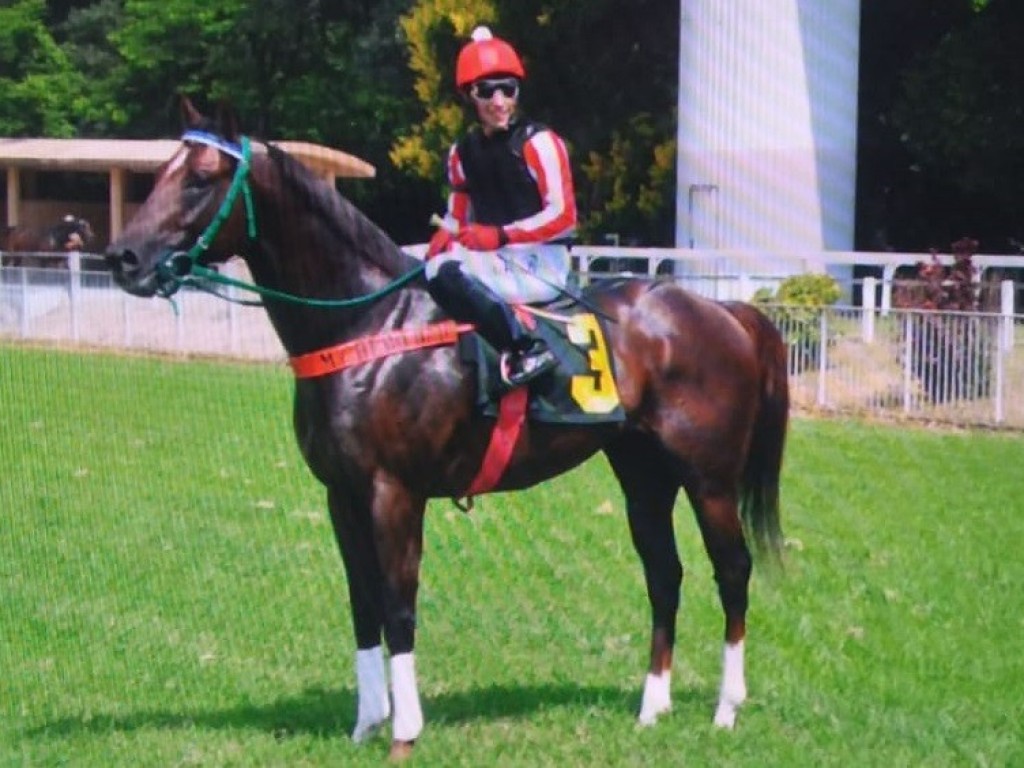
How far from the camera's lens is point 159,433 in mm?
16281

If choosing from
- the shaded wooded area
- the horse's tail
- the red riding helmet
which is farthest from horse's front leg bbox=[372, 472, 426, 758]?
the shaded wooded area

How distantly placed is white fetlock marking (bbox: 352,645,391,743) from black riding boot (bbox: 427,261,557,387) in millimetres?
1232

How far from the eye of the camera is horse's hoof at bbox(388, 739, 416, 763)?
6832mm

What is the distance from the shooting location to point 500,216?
23.6 ft

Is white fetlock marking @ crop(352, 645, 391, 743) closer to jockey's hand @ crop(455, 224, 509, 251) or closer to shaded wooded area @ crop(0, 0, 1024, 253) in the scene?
jockey's hand @ crop(455, 224, 509, 251)

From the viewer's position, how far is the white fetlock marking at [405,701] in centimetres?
687

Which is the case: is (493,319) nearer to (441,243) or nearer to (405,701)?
(441,243)

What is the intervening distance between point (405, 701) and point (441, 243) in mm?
1760

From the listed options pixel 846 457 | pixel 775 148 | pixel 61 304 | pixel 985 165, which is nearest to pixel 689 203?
pixel 775 148

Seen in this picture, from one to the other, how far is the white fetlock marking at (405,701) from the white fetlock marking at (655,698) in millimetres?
994

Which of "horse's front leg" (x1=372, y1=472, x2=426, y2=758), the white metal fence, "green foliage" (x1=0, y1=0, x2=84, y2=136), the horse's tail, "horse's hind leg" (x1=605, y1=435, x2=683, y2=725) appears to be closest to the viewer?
"horse's front leg" (x1=372, y1=472, x2=426, y2=758)

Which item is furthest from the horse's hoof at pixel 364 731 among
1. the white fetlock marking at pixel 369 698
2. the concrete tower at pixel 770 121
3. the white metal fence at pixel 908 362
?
the concrete tower at pixel 770 121

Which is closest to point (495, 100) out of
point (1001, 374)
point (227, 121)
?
point (227, 121)

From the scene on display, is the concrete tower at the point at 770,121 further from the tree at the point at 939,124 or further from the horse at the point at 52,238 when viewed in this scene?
the horse at the point at 52,238
